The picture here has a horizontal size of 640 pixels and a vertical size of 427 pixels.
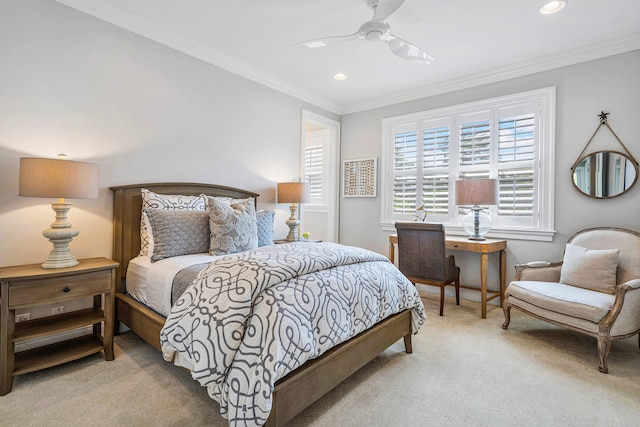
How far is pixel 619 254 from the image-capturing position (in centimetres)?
266

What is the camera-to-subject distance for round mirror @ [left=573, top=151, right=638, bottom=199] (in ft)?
9.49

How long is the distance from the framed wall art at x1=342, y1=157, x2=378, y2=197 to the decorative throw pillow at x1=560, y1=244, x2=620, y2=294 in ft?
8.02

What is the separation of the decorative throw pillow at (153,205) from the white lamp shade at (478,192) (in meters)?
2.72

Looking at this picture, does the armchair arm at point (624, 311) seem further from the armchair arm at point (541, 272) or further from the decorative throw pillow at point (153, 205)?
the decorative throw pillow at point (153, 205)

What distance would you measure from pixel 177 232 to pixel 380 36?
217 cm

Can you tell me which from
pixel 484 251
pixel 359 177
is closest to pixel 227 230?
pixel 484 251

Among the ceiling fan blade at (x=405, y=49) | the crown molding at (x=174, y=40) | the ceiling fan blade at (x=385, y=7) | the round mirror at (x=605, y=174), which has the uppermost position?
the crown molding at (x=174, y=40)

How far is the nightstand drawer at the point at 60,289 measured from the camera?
1.84m

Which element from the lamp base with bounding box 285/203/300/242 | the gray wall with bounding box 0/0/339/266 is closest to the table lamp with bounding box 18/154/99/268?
the gray wall with bounding box 0/0/339/266

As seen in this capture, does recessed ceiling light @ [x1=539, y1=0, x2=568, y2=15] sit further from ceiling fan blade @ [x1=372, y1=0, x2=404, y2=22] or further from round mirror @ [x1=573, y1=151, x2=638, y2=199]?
round mirror @ [x1=573, y1=151, x2=638, y2=199]

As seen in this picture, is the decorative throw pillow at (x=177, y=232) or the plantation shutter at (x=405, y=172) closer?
the decorative throw pillow at (x=177, y=232)

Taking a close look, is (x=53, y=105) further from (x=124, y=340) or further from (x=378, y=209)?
(x=378, y=209)

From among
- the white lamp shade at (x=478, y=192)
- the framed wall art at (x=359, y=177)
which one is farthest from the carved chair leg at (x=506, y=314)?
the framed wall art at (x=359, y=177)

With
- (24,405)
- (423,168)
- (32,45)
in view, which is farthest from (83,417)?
(423,168)
